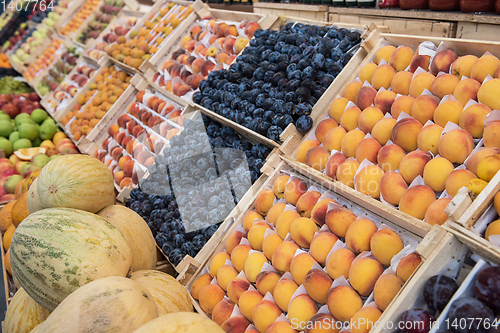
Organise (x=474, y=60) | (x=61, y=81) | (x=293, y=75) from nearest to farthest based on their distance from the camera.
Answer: (x=474, y=60) < (x=293, y=75) < (x=61, y=81)

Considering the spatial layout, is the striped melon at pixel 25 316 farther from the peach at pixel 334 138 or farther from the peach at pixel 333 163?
the peach at pixel 334 138

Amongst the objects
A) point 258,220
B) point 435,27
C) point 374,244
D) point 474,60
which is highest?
point 435,27

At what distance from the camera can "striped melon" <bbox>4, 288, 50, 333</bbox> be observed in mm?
1302

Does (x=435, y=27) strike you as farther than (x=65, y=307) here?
Yes

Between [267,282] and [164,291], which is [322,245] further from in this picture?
[164,291]

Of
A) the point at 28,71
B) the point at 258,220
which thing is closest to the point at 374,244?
the point at 258,220

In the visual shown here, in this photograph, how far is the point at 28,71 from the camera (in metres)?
6.16

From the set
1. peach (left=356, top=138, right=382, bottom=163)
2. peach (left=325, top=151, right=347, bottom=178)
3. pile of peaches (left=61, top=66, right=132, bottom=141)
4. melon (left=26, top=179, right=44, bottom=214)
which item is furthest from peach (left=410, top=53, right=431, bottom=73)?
pile of peaches (left=61, top=66, right=132, bottom=141)

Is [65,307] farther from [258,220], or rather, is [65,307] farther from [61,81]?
[61,81]

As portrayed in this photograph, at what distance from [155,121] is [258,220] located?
5.71 ft

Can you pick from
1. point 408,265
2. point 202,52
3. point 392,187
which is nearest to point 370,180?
point 392,187

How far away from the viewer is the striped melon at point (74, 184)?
1.51 metres

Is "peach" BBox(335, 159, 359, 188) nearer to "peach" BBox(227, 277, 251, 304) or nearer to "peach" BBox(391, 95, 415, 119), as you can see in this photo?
"peach" BBox(391, 95, 415, 119)

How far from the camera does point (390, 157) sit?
1.42 meters
